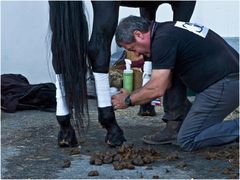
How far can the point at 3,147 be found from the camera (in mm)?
3984

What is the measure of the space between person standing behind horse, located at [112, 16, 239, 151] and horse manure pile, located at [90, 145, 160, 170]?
0.88ft

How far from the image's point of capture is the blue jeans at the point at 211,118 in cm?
378

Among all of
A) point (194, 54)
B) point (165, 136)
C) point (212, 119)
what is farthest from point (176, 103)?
point (194, 54)

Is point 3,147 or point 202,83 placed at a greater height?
point 202,83

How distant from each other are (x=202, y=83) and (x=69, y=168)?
96 cm

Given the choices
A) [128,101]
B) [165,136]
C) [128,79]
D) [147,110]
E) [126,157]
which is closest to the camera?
[126,157]

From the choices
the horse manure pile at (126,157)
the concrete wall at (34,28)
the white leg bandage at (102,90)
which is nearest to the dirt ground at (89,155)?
the horse manure pile at (126,157)

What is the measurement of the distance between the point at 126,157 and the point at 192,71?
2.23 ft

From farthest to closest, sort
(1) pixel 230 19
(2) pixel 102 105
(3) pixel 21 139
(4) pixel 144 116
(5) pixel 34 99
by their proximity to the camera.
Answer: (1) pixel 230 19
(5) pixel 34 99
(4) pixel 144 116
(3) pixel 21 139
(2) pixel 102 105

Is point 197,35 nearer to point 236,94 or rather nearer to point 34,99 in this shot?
point 236,94

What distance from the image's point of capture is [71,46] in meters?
3.64

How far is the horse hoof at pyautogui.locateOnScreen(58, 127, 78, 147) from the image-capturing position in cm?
392

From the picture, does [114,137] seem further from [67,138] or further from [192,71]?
[192,71]

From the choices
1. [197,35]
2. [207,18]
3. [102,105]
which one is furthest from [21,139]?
[207,18]
